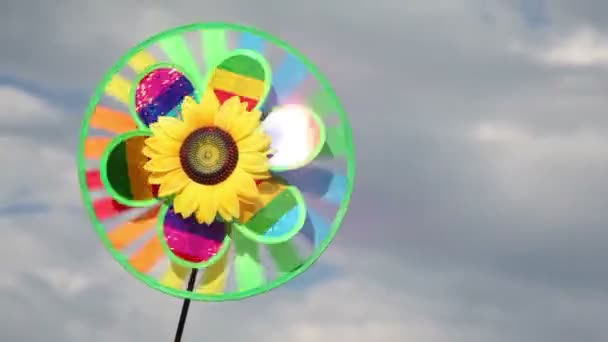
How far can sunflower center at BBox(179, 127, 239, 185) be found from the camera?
12.1 meters

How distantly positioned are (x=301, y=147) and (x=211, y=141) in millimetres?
849

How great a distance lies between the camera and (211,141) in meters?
12.1

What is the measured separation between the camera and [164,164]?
1214cm

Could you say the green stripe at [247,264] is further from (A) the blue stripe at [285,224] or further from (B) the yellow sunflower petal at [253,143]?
(B) the yellow sunflower petal at [253,143]

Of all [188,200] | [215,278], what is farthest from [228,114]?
[215,278]

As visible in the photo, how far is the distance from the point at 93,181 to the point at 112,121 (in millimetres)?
633

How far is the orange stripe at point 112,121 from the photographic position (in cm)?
1237

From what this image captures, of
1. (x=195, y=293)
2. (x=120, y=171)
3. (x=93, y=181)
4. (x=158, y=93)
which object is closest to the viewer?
(x=195, y=293)

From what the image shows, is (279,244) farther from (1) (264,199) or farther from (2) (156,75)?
(2) (156,75)

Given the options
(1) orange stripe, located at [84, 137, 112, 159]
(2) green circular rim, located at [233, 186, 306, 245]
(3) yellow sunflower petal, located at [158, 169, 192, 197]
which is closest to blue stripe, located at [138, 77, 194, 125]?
(1) orange stripe, located at [84, 137, 112, 159]

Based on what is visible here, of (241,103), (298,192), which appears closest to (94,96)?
(241,103)

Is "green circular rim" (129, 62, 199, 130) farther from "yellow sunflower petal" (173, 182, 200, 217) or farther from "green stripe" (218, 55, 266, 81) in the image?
"yellow sunflower petal" (173, 182, 200, 217)

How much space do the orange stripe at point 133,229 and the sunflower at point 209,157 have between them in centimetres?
35

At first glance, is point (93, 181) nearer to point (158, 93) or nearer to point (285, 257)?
point (158, 93)
